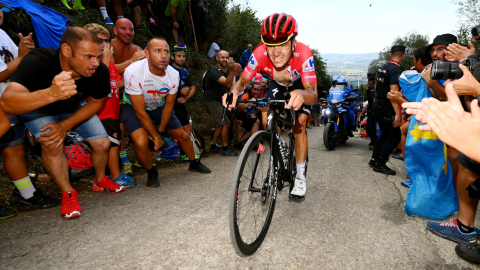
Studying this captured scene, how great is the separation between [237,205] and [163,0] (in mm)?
10830

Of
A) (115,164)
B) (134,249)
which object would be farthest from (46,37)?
(134,249)

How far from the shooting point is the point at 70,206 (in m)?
2.66

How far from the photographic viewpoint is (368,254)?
220 cm

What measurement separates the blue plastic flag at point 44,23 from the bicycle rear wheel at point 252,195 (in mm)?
4848

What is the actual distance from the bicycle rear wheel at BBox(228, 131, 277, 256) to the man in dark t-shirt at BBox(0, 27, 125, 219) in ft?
5.47

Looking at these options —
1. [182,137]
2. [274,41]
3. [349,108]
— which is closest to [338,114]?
[349,108]

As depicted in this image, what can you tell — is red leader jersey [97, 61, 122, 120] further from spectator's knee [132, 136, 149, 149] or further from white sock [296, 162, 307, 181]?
white sock [296, 162, 307, 181]

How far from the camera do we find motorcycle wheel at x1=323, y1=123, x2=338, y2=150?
21.7 feet

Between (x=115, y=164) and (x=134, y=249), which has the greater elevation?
(x=115, y=164)

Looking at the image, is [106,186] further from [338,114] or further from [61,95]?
[338,114]

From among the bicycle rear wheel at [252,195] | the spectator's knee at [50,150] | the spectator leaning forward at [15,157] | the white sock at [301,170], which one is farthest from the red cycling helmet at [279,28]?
the spectator leaning forward at [15,157]

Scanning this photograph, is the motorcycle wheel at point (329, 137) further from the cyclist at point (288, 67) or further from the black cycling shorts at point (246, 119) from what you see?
the cyclist at point (288, 67)

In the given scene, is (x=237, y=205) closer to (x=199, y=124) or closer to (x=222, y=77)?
(x=222, y=77)

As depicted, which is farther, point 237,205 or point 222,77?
point 222,77
